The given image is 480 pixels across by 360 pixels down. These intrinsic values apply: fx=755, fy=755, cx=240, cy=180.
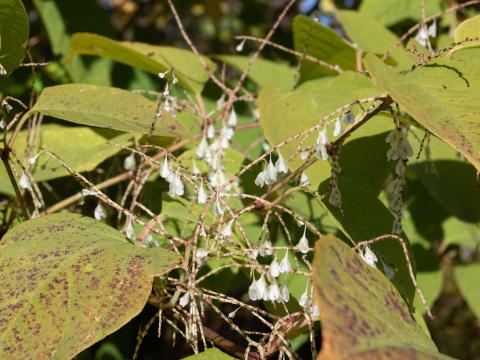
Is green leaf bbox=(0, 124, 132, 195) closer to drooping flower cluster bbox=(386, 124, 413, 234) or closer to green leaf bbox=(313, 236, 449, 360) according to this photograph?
drooping flower cluster bbox=(386, 124, 413, 234)

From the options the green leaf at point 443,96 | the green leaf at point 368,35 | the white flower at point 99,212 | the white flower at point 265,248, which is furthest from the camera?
the green leaf at point 368,35

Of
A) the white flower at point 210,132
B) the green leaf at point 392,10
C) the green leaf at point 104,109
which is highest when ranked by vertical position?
the green leaf at point 392,10

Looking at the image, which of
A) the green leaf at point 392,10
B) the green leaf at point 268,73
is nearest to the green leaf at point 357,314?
the green leaf at point 268,73

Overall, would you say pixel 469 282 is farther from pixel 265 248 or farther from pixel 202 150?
pixel 265 248

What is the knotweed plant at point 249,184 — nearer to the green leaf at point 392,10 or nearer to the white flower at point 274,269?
the white flower at point 274,269

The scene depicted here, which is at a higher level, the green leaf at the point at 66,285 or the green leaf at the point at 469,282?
the green leaf at the point at 66,285

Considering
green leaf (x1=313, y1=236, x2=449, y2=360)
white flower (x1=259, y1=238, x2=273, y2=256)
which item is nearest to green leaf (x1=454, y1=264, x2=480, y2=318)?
white flower (x1=259, y1=238, x2=273, y2=256)

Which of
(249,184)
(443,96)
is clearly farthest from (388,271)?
(249,184)
